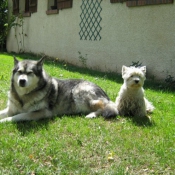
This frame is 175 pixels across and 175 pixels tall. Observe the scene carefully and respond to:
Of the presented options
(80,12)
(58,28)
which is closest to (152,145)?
(80,12)

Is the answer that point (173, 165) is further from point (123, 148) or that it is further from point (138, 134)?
point (138, 134)

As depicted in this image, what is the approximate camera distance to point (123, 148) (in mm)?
→ 3629

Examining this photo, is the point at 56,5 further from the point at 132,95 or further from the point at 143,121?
the point at 143,121

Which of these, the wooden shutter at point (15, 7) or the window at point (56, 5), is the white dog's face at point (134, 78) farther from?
the wooden shutter at point (15, 7)

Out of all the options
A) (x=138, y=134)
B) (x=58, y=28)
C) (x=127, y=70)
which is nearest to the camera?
(x=138, y=134)

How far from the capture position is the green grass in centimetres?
310

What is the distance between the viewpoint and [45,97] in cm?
488

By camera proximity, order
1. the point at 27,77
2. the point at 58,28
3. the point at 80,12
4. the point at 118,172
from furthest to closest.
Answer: the point at 58,28
the point at 80,12
the point at 27,77
the point at 118,172

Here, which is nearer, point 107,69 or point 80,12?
point 107,69

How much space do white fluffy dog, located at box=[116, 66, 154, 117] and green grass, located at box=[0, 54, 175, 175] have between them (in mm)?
206

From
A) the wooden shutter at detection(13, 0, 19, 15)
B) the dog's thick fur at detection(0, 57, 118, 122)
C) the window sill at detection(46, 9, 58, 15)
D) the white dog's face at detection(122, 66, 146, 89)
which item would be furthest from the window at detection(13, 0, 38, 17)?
the white dog's face at detection(122, 66, 146, 89)

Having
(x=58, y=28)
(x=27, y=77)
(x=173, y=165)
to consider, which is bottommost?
(x=173, y=165)

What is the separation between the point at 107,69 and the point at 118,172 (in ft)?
24.1

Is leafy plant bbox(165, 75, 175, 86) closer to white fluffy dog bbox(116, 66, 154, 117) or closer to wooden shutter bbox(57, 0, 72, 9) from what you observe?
white fluffy dog bbox(116, 66, 154, 117)
